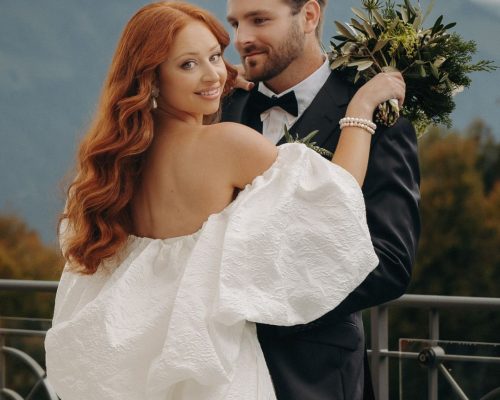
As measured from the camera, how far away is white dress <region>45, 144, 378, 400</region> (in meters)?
1.89

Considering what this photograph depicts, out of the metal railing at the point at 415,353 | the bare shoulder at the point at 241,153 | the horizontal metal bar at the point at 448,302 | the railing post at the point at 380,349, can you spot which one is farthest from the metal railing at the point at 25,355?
the bare shoulder at the point at 241,153

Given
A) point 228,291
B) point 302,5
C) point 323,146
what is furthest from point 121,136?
point 302,5

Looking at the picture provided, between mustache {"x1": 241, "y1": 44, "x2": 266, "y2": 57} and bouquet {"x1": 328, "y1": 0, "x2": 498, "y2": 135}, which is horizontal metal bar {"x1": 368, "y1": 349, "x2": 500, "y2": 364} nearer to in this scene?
bouquet {"x1": 328, "y1": 0, "x2": 498, "y2": 135}

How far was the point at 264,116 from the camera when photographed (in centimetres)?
257

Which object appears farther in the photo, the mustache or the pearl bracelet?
the mustache

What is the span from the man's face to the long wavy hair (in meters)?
0.38

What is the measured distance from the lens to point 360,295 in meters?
2.09

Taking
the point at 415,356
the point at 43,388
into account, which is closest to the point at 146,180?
the point at 415,356

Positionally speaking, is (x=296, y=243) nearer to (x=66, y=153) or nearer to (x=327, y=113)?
(x=327, y=113)

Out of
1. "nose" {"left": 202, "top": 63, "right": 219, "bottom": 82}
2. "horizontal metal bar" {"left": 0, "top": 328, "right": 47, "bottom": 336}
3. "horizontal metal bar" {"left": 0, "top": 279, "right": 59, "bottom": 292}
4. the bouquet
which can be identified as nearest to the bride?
"nose" {"left": 202, "top": 63, "right": 219, "bottom": 82}

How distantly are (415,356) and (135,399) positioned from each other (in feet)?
5.43

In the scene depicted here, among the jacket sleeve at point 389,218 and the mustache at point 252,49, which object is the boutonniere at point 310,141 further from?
the mustache at point 252,49

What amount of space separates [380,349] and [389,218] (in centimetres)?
162

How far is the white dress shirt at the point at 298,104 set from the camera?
2.50 m
